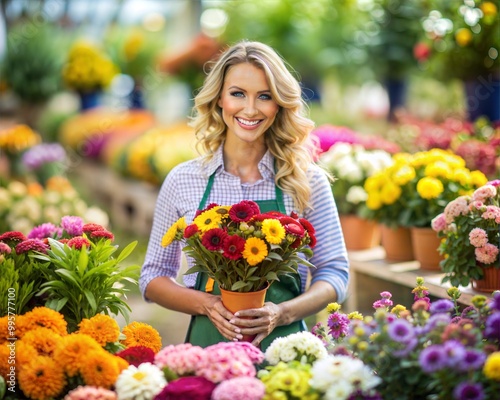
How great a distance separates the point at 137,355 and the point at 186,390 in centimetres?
28

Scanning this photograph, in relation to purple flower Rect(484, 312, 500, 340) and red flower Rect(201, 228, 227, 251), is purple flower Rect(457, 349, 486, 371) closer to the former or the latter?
purple flower Rect(484, 312, 500, 340)

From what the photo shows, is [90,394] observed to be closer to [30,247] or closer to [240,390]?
[240,390]

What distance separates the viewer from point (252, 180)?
104 inches

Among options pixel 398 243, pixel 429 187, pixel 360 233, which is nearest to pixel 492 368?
pixel 429 187

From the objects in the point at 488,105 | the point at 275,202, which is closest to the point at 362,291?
the point at 275,202

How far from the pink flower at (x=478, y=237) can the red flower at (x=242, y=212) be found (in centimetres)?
94

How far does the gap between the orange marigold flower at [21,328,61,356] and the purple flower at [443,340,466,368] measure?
875 mm

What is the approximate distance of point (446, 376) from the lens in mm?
1558

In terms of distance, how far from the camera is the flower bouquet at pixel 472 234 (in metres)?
2.65

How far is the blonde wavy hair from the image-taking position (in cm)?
253

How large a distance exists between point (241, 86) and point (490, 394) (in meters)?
1.31

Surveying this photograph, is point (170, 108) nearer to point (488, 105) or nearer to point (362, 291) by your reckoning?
point (488, 105)

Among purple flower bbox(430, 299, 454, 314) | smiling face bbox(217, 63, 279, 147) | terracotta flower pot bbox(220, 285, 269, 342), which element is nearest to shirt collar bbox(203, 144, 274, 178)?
smiling face bbox(217, 63, 279, 147)

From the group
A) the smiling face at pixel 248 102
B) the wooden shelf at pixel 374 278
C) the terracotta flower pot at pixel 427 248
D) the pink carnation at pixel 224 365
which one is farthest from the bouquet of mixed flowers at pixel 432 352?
the wooden shelf at pixel 374 278
